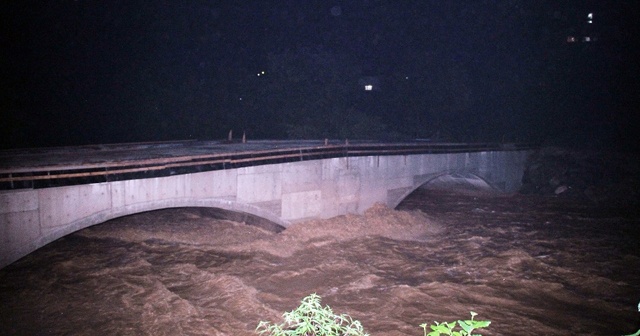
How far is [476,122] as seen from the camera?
2014 inches

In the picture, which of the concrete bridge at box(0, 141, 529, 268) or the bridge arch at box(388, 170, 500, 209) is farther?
the bridge arch at box(388, 170, 500, 209)

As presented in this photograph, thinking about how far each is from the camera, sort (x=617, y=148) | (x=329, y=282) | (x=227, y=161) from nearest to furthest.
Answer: (x=329, y=282)
(x=227, y=161)
(x=617, y=148)

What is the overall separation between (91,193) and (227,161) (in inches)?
186

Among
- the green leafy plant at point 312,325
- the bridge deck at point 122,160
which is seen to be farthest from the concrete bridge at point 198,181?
the green leafy plant at point 312,325

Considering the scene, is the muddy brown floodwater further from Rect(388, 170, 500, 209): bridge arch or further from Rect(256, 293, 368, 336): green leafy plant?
Rect(256, 293, 368, 336): green leafy plant

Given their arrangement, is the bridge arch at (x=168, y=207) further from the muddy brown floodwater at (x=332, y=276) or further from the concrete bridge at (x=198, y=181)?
the muddy brown floodwater at (x=332, y=276)

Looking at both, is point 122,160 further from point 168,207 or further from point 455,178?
point 455,178

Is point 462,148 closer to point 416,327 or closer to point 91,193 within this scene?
point 416,327

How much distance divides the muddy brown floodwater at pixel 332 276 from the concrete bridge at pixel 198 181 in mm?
1389

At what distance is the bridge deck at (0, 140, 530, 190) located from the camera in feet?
34.2

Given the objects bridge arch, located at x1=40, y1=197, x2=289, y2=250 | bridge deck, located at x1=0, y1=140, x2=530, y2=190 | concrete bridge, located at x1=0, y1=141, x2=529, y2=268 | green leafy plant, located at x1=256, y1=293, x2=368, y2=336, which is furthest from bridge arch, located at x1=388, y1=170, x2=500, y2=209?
green leafy plant, located at x1=256, y1=293, x2=368, y2=336

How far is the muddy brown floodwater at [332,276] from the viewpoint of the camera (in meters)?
10.3

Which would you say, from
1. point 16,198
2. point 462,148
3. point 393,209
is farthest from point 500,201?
point 16,198

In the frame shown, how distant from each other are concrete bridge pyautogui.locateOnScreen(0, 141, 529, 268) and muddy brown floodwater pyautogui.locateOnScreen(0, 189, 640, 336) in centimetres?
139
